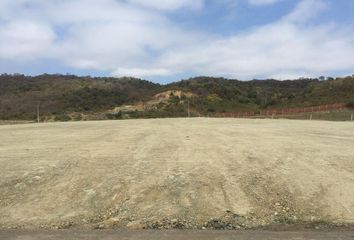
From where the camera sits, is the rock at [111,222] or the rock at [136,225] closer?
the rock at [136,225]

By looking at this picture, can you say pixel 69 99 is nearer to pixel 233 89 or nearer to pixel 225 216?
pixel 233 89

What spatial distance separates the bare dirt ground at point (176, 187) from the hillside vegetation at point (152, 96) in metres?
68.4

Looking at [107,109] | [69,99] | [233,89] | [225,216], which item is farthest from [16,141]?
[233,89]

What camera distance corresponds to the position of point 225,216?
9.65 meters

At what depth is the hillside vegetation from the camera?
Answer: 9406 cm

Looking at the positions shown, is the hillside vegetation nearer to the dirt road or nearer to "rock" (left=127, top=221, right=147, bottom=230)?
"rock" (left=127, top=221, right=147, bottom=230)

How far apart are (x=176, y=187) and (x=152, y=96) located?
9478 centimetres

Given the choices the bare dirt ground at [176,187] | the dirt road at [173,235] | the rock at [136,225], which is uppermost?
the bare dirt ground at [176,187]

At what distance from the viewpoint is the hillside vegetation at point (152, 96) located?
3703 inches

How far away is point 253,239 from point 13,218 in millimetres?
4429

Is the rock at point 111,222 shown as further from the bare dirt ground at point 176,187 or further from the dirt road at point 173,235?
the dirt road at point 173,235

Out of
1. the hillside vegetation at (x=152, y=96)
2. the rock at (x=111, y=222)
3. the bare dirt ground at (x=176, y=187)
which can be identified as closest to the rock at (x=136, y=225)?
the bare dirt ground at (x=176, y=187)

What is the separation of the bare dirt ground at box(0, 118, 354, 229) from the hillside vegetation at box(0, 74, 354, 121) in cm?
6844

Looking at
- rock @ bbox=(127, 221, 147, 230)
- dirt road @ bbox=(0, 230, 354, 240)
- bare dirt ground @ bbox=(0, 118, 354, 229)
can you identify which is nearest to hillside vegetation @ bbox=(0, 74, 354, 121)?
bare dirt ground @ bbox=(0, 118, 354, 229)
